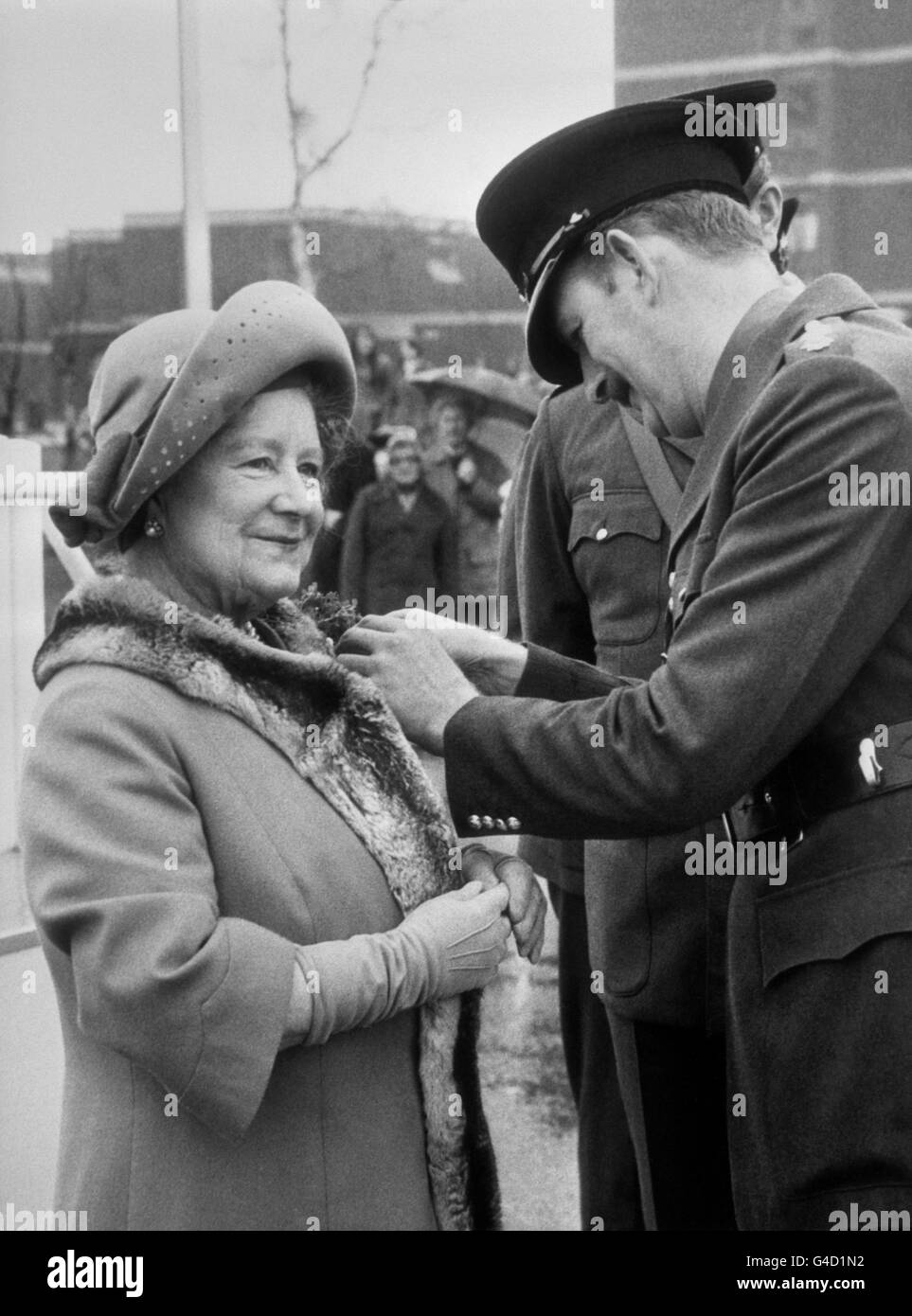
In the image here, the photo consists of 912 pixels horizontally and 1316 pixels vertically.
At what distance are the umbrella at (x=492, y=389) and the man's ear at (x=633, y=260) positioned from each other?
3693 mm

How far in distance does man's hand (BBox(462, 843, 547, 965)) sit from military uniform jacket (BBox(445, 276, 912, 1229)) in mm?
64

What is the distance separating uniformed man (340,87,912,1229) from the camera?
1.66m

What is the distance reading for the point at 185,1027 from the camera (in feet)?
4.83

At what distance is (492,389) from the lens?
568cm

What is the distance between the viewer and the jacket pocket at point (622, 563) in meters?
2.52

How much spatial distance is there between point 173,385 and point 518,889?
0.74 metres

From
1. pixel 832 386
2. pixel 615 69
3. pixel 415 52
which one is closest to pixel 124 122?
pixel 415 52

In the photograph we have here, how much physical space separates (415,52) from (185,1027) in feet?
8.68

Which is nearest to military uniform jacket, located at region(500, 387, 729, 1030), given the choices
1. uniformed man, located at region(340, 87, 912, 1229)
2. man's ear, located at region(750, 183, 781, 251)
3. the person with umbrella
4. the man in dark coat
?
uniformed man, located at region(340, 87, 912, 1229)

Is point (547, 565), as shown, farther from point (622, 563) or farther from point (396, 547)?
point (396, 547)

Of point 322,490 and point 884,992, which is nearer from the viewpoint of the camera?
point 884,992

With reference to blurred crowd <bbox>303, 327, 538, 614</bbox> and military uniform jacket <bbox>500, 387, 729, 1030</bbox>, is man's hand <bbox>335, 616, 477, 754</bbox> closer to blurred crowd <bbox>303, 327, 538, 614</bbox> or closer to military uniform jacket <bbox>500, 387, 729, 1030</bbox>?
military uniform jacket <bbox>500, 387, 729, 1030</bbox>

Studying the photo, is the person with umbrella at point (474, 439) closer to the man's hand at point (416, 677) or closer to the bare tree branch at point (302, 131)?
the bare tree branch at point (302, 131)
